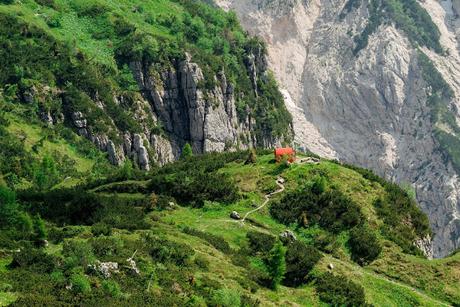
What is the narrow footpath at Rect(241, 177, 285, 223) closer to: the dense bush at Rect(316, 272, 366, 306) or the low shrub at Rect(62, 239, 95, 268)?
the dense bush at Rect(316, 272, 366, 306)

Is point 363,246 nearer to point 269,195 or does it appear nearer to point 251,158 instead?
point 269,195

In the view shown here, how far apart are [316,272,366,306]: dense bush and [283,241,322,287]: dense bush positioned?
1.70 meters

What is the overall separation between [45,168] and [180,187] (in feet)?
170

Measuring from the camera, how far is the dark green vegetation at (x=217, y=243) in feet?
193

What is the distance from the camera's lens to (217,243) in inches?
3152

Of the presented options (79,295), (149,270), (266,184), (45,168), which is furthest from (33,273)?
(45,168)

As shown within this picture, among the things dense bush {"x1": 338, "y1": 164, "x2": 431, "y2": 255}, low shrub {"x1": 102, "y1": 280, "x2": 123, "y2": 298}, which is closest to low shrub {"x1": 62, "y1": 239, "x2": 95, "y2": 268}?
low shrub {"x1": 102, "y1": 280, "x2": 123, "y2": 298}

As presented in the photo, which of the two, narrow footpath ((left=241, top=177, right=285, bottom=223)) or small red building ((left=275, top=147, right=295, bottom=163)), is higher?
small red building ((left=275, top=147, right=295, bottom=163))

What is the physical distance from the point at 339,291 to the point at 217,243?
13.7 metres

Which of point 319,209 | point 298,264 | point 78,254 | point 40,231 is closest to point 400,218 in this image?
point 319,209

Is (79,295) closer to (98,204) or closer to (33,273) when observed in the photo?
(33,273)

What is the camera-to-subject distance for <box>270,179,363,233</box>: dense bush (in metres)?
92.8

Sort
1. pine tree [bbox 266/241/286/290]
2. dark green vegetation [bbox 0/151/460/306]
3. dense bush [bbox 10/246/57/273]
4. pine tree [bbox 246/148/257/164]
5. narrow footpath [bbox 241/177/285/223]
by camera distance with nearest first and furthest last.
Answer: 1. dense bush [bbox 10/246/57/273]
2. dark green vegetation [bbox 0/151/460/306]
3. pine tree [bbox 266/241/286/290]
4. narrow footpath [bbox 241/177/285/223]
5. pine tree [bbox 246/148/257/164]

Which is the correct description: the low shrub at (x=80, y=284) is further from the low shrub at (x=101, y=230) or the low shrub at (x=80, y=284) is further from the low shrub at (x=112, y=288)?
the low shrub at (x=101, y=230)
